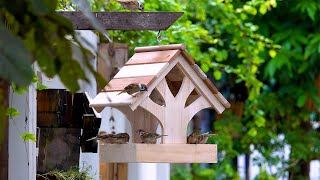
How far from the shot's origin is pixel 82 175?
3.52 m

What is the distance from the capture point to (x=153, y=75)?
3236 mm

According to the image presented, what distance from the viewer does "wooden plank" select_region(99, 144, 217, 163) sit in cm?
320

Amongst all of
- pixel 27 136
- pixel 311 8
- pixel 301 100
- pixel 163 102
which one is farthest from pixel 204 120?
pixel 27 136

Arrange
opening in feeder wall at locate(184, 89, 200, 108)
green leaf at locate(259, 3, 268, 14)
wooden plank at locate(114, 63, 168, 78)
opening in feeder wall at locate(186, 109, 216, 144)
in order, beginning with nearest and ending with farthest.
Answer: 1. wooden plank at locate(114, 63, 168, 78)
2. opening in feeder wall at locate(184, 89, 200, 108)
3. green leaf at locate(259, 3, 268, 14)
4. opening in feeder wall at locate(186, 109, 216, 144)

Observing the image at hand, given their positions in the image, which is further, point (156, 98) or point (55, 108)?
point (55, 108)

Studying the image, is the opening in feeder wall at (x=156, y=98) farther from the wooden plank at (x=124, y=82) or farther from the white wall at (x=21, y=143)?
the white wall at (x=21, y=143)

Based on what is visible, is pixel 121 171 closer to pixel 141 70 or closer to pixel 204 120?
pixel 141 70

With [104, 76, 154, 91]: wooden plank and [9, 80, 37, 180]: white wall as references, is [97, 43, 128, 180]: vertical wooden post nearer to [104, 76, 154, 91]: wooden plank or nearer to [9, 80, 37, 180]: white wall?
[104, 76, 154, 91]: wooden plank

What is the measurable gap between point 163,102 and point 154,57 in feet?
0.58

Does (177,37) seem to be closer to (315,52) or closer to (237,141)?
(315,52)

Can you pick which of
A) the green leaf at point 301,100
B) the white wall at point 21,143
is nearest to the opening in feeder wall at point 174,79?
the white wall at point 21,143

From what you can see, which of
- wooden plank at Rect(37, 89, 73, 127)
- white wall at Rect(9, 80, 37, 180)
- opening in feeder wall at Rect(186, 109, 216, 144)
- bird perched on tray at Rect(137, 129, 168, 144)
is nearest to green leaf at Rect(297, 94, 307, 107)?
opening in feeder wall at Rect(186, 109, 216, 144)

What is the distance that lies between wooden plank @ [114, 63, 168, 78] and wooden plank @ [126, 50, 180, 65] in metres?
0.02

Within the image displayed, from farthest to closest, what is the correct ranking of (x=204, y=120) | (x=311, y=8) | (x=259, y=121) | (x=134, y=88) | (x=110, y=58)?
(x=204, y=120)
(x=311, y=8)
(x=259, y=121)
(x=110, y=58)
(x=134, y=88)
